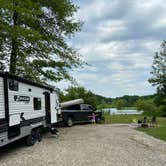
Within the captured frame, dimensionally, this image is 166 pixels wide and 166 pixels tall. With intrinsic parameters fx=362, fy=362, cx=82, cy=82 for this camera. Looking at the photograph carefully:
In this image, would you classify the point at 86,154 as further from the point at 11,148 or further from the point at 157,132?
the point at 157,132

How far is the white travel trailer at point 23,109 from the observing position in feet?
38.9

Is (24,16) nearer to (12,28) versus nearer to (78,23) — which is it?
(12,28)

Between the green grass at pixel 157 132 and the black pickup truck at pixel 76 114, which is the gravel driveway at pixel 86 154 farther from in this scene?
the black pickup truck at pixel 76 114

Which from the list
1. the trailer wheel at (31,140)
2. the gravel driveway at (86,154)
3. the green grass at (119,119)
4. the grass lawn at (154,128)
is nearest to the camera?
the gravel driveway at (86,154)

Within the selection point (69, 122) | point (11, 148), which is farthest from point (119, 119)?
point (11, 148)

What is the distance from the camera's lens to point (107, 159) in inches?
436

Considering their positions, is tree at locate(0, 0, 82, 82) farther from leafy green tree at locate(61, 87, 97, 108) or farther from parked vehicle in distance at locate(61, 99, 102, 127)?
leafy green tree at locate(61, 87, 97, 108)

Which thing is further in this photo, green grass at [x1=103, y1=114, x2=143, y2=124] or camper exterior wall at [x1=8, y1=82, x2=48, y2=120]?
green grass at [x1=103, y1=114, x2=143, y2=124]

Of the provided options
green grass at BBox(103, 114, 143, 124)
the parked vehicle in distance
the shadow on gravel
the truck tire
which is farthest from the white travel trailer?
green grass at BBox(103, 114, 143, 124)

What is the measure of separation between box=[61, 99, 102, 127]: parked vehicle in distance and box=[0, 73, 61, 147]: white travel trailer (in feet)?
23.7

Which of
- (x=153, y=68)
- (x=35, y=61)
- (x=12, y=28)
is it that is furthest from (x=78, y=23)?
(x=153, y=68)

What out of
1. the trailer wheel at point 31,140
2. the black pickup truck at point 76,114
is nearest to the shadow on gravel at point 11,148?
the trailer wheel at point 31,140

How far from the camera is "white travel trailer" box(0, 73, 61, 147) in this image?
11859 mm

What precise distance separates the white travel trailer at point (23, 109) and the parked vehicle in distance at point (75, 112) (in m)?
7.24
